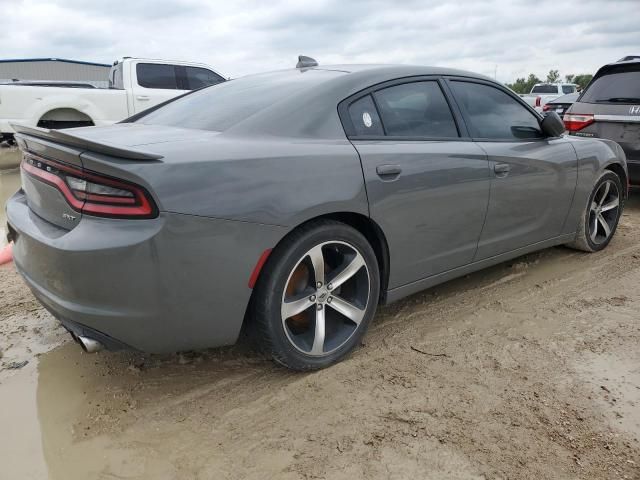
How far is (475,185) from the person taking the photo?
10.4ft

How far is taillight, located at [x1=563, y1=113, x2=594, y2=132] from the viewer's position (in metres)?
5.93

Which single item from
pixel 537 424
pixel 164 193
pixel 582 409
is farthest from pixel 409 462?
pixel 164 193

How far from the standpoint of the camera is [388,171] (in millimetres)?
2727

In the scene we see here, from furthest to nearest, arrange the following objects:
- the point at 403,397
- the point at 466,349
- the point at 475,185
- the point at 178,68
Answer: the point at 178,68 < the point at 475,185 < the point at 466,349 < the point at 403,397

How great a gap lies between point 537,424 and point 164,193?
1.81 metres

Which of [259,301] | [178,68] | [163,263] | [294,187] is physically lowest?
[259,301]

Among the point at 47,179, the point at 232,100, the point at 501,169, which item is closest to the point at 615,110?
the point at 501,169

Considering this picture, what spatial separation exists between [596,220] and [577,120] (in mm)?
2056

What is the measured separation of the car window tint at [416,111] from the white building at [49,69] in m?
30.7

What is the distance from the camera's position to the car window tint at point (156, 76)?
983 cm

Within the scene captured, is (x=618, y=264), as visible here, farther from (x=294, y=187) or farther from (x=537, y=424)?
(x=294, y=187)

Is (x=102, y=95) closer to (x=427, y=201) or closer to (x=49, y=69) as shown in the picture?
(x=427, y=201)

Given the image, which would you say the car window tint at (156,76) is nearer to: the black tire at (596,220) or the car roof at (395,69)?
the car roof at (395,69)

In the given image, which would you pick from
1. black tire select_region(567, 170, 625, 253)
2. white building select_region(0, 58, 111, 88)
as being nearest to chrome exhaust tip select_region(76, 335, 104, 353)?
black tire select_region(567, 170, 625, 253)
